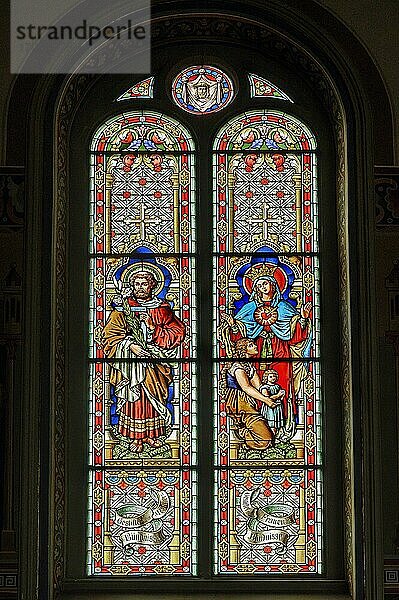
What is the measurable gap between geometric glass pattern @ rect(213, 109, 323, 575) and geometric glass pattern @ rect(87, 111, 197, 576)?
7.2 inches

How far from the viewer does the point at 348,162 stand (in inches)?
229

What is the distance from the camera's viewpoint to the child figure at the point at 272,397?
5918 millimetres

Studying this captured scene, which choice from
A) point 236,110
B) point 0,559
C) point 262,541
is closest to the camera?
point 0,559

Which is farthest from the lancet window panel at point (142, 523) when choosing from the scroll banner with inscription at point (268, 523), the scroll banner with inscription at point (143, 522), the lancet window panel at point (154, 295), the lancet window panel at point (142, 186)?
the lancet window panel at point (142, 186)

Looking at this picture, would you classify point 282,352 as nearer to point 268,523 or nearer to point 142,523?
point 268,523

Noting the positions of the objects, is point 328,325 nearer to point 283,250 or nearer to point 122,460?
point 283,250

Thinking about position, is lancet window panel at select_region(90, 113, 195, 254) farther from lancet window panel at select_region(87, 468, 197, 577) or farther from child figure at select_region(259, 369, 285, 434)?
lancet window panel at select_region(87, 468, 197, 577)

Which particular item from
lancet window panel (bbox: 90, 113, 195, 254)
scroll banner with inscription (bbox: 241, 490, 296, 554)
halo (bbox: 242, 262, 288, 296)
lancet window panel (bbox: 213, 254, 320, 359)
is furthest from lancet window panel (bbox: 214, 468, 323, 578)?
lancet window panel (bbox: 90, 113, 195, 254)

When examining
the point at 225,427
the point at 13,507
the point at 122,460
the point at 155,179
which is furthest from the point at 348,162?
the point at 13,507

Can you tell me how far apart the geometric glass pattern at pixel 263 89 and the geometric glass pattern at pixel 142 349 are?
0.48 m

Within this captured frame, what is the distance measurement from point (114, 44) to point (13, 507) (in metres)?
2.60

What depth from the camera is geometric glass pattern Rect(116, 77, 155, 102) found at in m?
6.29

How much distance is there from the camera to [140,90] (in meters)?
6.29

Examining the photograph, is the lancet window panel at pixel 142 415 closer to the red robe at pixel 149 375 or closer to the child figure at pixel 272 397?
the red robe at pixel 149 375
